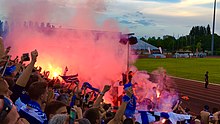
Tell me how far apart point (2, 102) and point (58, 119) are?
55 centimetres

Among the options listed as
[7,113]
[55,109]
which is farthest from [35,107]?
[7,113]

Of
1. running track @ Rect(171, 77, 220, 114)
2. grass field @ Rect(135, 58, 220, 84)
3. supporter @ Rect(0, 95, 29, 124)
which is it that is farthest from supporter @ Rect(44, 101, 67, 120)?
grass field @ Rect(135, 58, 220, 84)

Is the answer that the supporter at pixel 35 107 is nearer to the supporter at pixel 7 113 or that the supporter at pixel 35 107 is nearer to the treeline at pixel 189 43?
the supporter at pixel 7 113

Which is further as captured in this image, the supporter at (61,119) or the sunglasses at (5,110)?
the supporter at (61,119)

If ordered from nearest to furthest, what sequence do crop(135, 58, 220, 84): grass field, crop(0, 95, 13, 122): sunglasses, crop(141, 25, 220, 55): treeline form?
crop(0, 95, 13, 122): sunglasses < crop(135, 58, 220, 84): grass field < crop(141, 25, 220, 55): treeline

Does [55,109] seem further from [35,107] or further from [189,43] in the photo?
[189,43]

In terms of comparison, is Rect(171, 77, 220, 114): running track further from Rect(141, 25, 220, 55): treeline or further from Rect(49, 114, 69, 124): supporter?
Rect(141, 25, 220, 55): treeline

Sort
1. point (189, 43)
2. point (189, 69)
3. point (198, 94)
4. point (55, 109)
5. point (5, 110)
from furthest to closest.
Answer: point (189, 43), point (189, 69), point (198, 94), point (55, 109), point (5, 110)

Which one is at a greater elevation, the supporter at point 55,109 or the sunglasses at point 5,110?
the sunglasses at point 5,110

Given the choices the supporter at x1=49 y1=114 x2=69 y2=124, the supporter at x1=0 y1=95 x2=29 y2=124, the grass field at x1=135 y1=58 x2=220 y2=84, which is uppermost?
the supporter at x1=0 y1=95 x2=29 y2=124

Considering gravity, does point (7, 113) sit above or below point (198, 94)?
above

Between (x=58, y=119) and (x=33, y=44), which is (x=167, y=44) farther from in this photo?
(x=58, y=119)

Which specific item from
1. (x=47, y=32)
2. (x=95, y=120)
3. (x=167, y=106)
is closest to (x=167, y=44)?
(x=47, y=32)

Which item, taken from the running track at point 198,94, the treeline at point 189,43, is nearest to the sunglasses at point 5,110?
the running track at point 198,94
